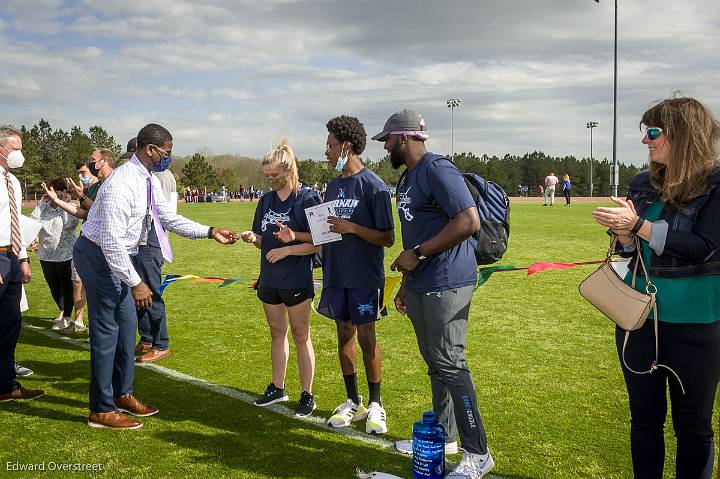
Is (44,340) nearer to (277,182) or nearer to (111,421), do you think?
(111,421)

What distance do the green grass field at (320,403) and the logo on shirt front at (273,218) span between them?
5.14 feet

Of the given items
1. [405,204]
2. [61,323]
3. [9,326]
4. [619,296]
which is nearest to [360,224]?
[405,204]

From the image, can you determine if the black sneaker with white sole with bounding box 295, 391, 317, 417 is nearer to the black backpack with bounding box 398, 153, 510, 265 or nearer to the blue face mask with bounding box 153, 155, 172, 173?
the black backpack with bounding box 398, 153, 510, 265

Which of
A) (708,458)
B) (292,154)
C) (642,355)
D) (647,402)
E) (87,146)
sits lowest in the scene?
(708,458)

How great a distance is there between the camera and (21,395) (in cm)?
569

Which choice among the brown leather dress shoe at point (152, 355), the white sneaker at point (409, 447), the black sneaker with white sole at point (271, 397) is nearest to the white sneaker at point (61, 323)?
the brown leather dress shoe at point (152, 355)

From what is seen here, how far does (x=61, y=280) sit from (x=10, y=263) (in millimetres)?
2921

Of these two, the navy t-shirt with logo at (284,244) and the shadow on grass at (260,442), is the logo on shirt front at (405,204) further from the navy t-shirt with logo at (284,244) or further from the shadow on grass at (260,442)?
the shadow on grass at (260,442)

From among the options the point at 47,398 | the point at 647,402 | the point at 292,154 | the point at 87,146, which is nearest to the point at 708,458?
the point at 647,402

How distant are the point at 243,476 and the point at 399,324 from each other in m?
4.71

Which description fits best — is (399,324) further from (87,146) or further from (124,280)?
(87,146)

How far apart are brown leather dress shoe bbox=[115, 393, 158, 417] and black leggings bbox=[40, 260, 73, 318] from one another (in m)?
3.56

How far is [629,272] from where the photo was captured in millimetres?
3402

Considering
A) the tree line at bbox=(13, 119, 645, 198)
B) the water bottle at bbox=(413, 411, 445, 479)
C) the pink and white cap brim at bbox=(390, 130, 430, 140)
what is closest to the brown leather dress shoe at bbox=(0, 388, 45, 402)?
the water bottle at bbox=(413, 411, 445, 479)
